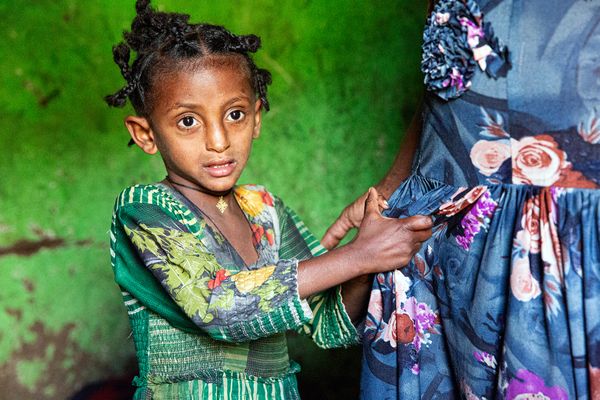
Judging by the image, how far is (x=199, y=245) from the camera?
1599mm

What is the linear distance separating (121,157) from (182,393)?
1.13 meters

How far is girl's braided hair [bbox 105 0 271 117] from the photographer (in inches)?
64.9

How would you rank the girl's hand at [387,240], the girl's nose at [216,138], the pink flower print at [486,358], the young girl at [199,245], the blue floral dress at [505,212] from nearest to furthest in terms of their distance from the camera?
1. the blue floral dress at [505,212]
2. the pink flower print at [486,358]
3. the girl's hand at [387,240]
4. the young girl at [199,245]
5. the girl's nose at [216,138]

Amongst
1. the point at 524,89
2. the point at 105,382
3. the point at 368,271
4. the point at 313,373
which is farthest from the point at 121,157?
the point at 524,89

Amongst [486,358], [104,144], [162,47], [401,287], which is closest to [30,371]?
[104,144]

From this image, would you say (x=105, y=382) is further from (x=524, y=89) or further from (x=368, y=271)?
(x=524, y=89)

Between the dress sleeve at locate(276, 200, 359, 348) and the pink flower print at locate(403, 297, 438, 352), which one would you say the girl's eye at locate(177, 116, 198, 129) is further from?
the pink flower print at locate(403, 297, 438, 352)

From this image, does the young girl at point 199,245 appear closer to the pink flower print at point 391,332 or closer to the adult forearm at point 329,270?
the adult forearm at point 329,270

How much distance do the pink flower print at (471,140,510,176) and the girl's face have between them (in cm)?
58

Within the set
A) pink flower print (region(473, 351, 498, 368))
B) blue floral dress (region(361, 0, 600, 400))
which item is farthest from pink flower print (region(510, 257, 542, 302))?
pink flower print (region(473, 351, 498, 368))

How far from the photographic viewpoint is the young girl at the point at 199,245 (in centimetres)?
148

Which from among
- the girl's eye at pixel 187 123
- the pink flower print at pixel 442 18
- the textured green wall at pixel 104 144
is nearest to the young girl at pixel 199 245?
the girl's eye at pixel 187 123

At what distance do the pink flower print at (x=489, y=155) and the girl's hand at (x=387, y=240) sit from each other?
14cm

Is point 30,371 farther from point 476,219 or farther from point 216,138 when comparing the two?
point 476,219
